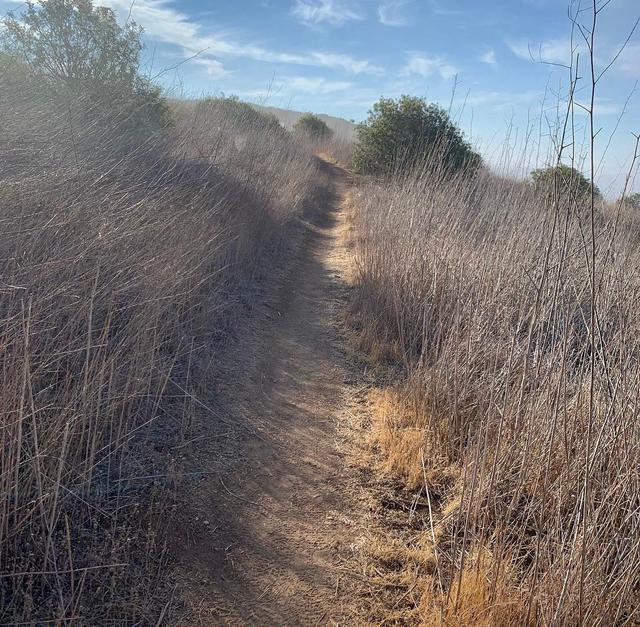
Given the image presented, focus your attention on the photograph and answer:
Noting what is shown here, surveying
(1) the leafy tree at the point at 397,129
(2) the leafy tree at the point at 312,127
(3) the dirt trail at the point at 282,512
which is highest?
(2) the leafy tree at the point at 312,127

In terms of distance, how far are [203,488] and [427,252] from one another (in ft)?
10.3

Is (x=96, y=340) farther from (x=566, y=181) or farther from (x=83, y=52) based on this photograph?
(x=83, y=52)

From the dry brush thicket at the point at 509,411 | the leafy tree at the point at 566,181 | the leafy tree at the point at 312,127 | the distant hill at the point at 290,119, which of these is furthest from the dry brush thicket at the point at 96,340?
the leafy tree at the point at 312,127

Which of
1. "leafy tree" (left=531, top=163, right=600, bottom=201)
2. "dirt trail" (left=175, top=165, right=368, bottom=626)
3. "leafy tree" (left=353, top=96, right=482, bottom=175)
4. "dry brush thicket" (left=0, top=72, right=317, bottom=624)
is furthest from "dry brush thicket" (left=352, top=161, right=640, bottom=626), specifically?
"leafy tree" (left=353, top=96, right=482, bottom=175)

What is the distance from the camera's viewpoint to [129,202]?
450 cm

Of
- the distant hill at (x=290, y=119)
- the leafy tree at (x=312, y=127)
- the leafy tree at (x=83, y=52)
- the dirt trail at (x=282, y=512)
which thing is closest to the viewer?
the dirt trail at (x=282, y=512)

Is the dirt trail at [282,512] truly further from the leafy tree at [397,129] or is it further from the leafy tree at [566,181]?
the leafy tree at [397,129]

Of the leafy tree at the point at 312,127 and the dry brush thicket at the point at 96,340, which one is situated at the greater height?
the leafy tree at the point at 312,127

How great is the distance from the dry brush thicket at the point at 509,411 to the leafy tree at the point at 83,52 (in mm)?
3955

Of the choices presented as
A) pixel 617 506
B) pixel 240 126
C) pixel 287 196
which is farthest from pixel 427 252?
pixel 240 126

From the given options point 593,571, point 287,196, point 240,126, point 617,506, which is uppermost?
point 240,126

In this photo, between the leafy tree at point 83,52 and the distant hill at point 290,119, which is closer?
the leafy tree at point 83,52

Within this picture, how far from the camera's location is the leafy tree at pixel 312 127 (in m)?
25.2

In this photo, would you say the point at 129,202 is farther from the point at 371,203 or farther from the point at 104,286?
the point at 371,203
